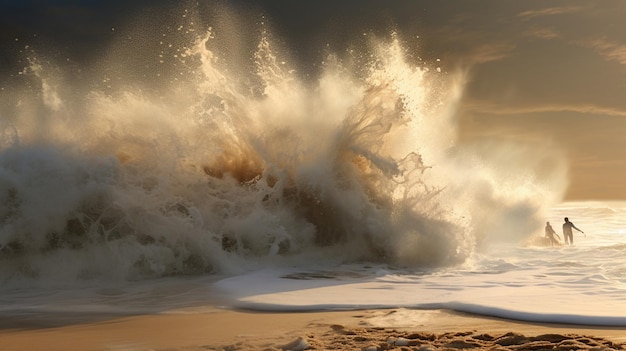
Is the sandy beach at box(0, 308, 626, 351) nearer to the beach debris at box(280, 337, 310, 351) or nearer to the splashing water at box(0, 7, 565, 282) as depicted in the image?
the beach debris at box(280, 337, 310, 351)

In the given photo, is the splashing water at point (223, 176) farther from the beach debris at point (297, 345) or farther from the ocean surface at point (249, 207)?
the beach debris at point (297, 345)

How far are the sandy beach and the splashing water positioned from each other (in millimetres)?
4150

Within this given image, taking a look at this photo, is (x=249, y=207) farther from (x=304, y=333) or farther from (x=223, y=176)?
(x=304, y=333)

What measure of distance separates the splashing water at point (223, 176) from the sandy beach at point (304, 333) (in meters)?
4.15

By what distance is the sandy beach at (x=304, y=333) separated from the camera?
4.82 meters

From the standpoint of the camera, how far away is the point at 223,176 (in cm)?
1323

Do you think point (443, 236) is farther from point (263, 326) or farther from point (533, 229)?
point (533, 229)

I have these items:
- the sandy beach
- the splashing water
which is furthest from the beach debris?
the splashing water

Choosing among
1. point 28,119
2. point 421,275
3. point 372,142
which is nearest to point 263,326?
point 421,275

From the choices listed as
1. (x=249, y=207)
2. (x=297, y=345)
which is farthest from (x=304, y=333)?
(x=249, y=207)

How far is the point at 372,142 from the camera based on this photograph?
44.9ft

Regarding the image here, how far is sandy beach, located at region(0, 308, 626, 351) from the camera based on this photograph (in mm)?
4816

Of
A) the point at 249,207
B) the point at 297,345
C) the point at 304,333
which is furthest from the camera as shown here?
the point at 249,207

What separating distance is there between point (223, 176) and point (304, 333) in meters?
8.21
